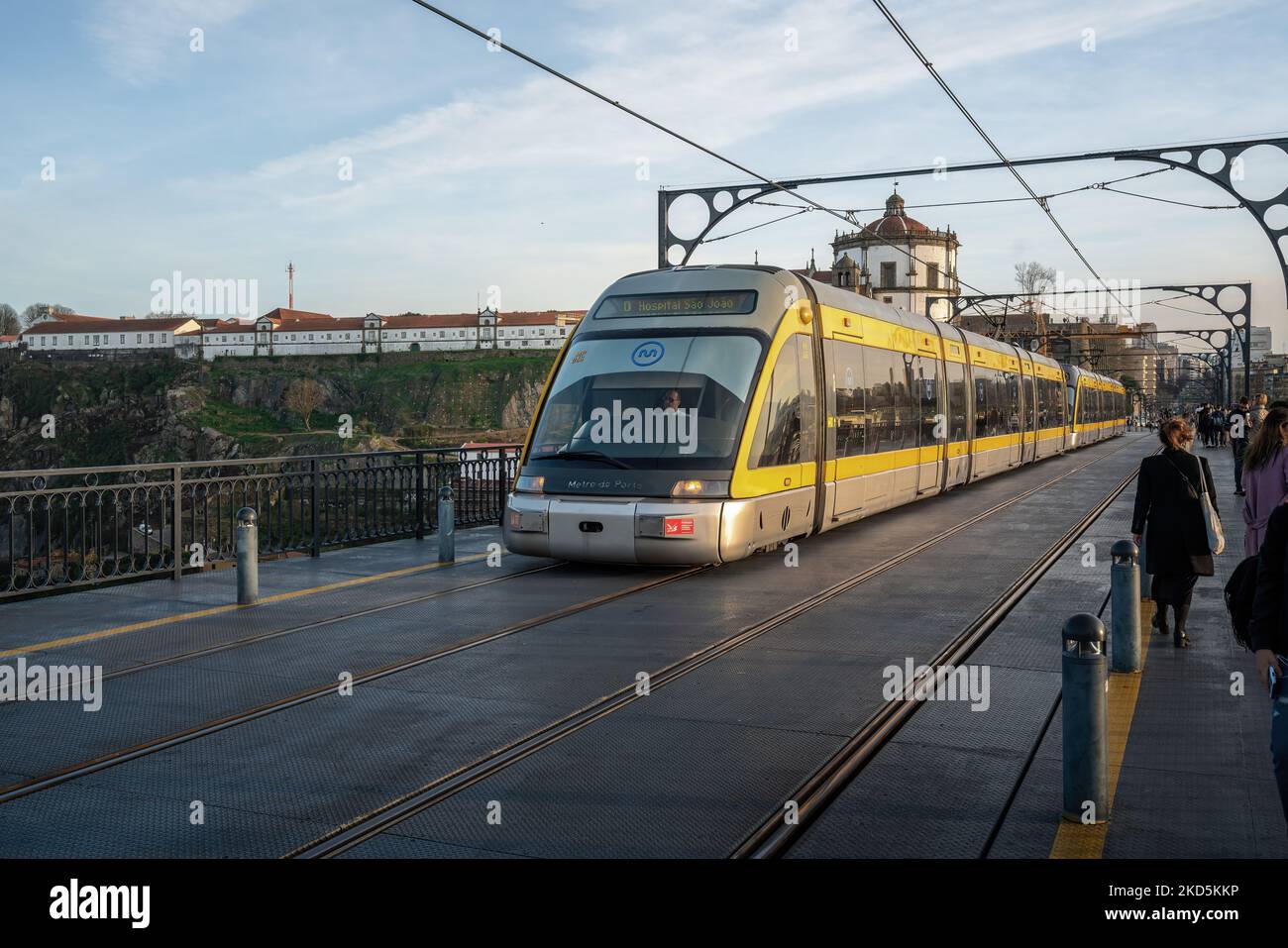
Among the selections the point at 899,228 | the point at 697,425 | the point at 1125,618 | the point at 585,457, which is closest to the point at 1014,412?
the point at 697,425

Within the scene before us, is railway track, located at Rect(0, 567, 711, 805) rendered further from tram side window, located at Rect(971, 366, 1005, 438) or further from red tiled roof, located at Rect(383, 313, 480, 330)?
red tiled roof, located at Rect(383, 313, 480, 330)

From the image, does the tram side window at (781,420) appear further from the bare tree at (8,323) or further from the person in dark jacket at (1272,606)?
the bare tree at (8,323)

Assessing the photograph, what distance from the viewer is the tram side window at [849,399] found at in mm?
14715

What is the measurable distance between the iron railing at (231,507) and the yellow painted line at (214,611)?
3.38 ft

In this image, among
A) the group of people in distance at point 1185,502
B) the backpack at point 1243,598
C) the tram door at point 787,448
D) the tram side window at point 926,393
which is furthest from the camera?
the tram side window at point 926,393

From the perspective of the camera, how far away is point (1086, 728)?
16.2 ft

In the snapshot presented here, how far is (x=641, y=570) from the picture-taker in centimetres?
1256

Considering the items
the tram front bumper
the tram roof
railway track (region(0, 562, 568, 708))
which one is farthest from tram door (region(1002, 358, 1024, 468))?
railway track (region(0, 562, 568, 708))

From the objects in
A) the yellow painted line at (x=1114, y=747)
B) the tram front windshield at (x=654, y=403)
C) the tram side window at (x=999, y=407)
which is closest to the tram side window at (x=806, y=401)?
the tram front windshield at (x=654, y=403)

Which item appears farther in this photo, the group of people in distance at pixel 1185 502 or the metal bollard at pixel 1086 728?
the group of people in distance at pixel 1185 502

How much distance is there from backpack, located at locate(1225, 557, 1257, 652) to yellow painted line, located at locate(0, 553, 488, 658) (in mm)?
7998

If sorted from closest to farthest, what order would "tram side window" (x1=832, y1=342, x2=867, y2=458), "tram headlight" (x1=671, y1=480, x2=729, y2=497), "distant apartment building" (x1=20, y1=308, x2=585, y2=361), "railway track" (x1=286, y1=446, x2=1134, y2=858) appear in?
1. "railway track" (x1=286, y1=446, x2=1134, y2=858)
2. "tram headlight" (x1=671, y1=480, x2=729, y2=497)
3. "tram side window" (x1=832, y1=342, x2=867, y2=458)
4. "distant apartment building" (x1=20, y1=308, x2=585, y2=361)

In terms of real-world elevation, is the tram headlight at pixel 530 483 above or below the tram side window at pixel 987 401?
below

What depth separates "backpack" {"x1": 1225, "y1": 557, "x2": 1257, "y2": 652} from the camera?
3909 millimetres
